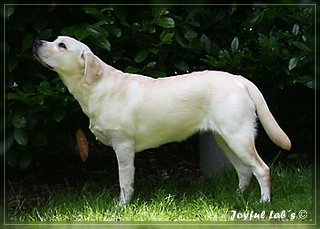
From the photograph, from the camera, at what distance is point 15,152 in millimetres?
4828

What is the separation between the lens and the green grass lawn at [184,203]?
13.7 feet

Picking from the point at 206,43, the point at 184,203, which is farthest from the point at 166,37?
the point at 184,203

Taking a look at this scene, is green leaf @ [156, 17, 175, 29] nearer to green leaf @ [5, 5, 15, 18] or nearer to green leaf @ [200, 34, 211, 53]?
green leaf @ [200, 34, 211, 53]

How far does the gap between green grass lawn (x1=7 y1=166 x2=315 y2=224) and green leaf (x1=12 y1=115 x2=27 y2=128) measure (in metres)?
0.60

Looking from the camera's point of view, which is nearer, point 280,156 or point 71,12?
point 71,12

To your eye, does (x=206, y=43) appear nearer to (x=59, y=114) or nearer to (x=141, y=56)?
(x=141, y=56)

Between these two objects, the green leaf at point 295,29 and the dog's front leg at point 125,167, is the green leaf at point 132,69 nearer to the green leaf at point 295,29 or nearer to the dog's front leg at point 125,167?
the dog's front leg at point 125,167

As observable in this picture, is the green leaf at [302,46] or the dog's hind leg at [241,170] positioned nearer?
the dog's hind leg at [241,170]

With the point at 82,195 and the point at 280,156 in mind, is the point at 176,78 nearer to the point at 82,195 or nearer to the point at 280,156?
the point at 82,195

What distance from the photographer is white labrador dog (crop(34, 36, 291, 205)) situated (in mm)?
4234

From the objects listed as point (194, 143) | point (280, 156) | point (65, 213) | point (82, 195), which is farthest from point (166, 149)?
point (65, 213)

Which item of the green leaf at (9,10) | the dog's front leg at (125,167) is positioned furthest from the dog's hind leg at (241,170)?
the green leaf at (9,10)

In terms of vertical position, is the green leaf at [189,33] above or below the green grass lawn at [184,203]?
above

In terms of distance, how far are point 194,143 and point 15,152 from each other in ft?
6.68
